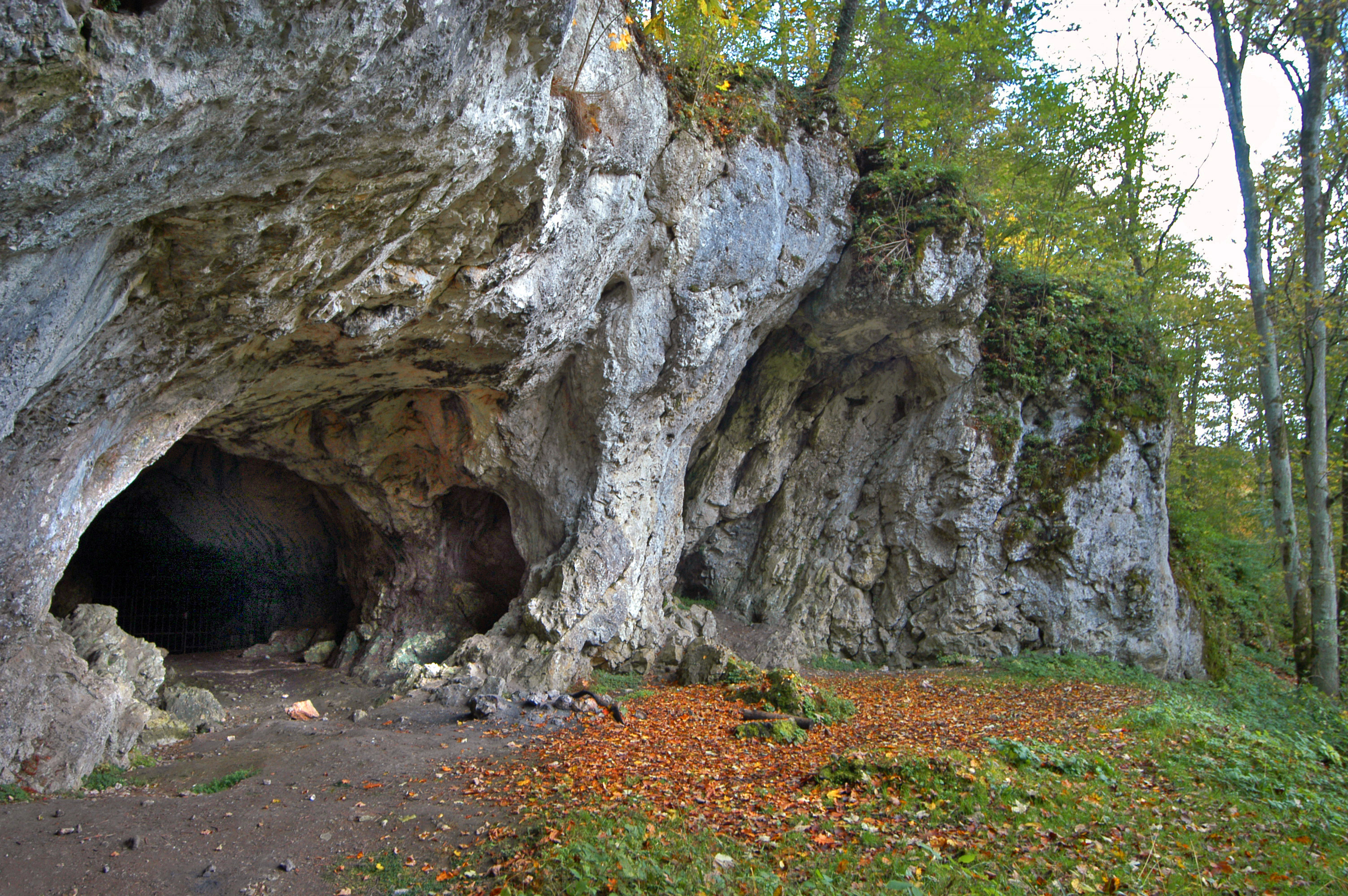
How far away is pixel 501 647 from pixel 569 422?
9.71 feet

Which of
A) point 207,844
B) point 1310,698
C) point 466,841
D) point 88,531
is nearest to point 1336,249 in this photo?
point 1310,698

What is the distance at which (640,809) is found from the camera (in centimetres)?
465

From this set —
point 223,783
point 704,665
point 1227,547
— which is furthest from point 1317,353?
point 223,783

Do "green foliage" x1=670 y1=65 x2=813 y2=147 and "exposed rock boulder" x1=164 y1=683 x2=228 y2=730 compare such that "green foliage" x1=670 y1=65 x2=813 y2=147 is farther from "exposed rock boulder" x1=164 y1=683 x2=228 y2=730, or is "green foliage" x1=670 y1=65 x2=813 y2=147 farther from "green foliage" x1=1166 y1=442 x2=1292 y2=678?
"green foliage" x1=1166 y1=442 x2=1292 y2=678

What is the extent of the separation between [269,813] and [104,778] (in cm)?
170

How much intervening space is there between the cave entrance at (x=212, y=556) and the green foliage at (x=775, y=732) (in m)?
7.76

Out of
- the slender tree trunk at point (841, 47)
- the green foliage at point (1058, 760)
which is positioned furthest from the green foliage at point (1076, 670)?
the slender tree trunk at point (841, 47)

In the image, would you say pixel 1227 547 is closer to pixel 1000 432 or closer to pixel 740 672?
pixel 1000 432

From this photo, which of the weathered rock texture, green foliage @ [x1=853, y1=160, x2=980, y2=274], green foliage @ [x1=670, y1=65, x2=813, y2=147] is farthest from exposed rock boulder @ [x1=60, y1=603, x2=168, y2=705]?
green foliage @ [x1=853, y1=160, x2=980, y2=274]

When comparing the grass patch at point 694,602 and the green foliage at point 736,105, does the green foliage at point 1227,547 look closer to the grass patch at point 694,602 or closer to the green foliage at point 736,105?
the grass patch at point 694,602

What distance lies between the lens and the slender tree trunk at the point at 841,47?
11.2 m

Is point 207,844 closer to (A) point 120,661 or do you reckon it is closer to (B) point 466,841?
(B) point 466,841

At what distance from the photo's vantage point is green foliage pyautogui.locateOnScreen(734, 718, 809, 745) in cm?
659

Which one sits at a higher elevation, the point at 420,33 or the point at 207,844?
the point at 420,33
